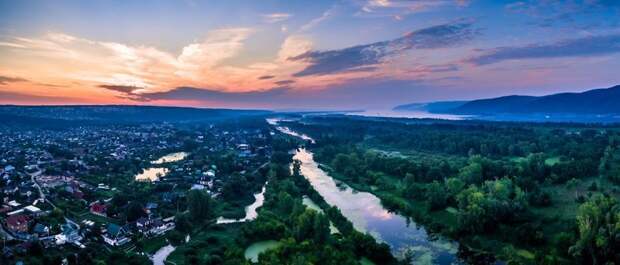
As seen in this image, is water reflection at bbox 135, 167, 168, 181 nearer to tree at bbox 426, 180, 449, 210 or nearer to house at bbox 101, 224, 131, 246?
house at bbox 101, 224, 131, 246

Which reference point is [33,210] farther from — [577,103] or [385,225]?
[577,103]

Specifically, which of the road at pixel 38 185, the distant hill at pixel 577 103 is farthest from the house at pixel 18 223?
the distant hill at pixel 577 103

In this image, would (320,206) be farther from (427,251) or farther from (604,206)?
(604,206)

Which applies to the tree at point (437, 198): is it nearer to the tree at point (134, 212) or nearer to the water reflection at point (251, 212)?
the water reflection at point (251, 212)

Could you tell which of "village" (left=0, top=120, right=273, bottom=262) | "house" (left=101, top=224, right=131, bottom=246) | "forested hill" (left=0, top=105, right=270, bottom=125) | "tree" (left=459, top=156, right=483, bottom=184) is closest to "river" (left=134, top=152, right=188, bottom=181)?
"village" (left=0, top=120, right=273, bottom=262)

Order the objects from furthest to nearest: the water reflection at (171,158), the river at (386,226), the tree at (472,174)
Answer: the water reflection at (171,158) → the tree at (472,174) → the river at (386,226)

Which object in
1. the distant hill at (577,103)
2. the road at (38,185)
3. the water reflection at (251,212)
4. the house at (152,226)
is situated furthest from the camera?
the distant hill at (577,103)

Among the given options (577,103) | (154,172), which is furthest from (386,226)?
(577,103)
